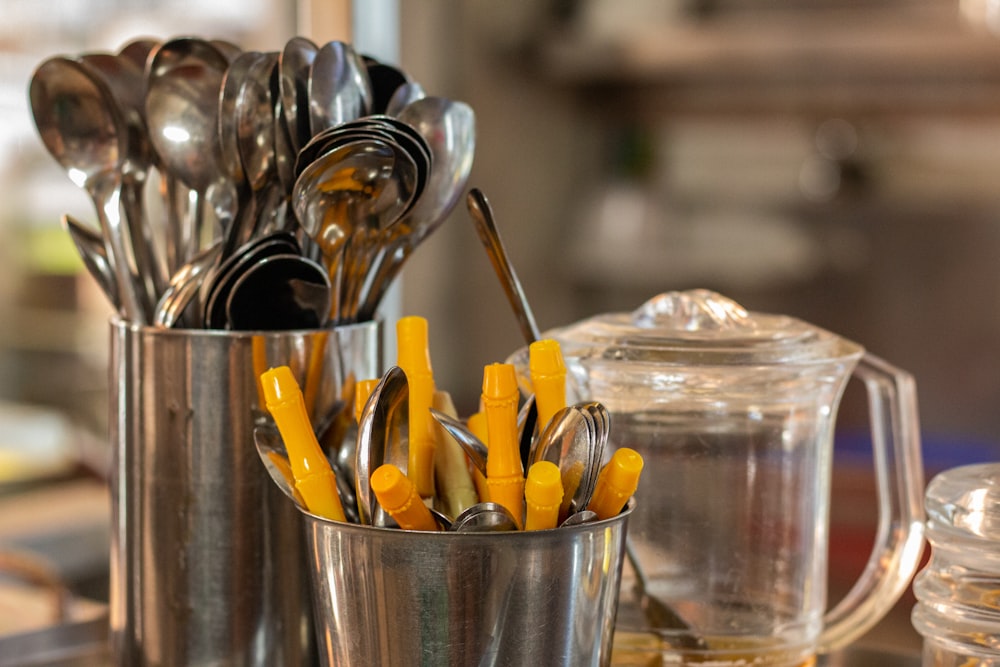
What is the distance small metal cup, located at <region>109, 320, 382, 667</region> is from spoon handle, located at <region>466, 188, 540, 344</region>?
61mm

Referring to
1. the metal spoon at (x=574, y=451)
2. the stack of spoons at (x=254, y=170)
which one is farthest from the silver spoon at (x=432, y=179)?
the metal spoon at (x=574, y=451)

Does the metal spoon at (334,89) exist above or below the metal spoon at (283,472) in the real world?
above

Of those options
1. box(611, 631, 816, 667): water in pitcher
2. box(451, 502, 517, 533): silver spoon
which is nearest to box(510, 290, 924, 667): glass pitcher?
box(611, 631, 816, 667): water in pitcher

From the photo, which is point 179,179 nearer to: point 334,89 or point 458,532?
point 334,89

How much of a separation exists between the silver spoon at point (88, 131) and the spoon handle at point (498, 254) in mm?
129

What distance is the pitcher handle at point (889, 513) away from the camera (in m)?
0.46

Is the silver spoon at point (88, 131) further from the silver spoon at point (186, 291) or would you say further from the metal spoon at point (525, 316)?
the metal spoon at point (525, 316)

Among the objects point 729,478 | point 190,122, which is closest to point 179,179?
point 190,122

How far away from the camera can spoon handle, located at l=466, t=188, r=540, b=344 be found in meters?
0.42

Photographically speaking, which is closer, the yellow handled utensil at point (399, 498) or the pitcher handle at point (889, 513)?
the yellow handled utensil at point (399, 498)

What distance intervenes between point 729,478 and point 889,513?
7cm

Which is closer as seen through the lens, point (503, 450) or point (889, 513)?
point (503, 450)

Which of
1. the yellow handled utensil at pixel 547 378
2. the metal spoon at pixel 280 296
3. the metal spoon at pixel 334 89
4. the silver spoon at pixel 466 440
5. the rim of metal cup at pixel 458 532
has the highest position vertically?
the metal spoon at pixel 334 89

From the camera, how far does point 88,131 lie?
447mm
